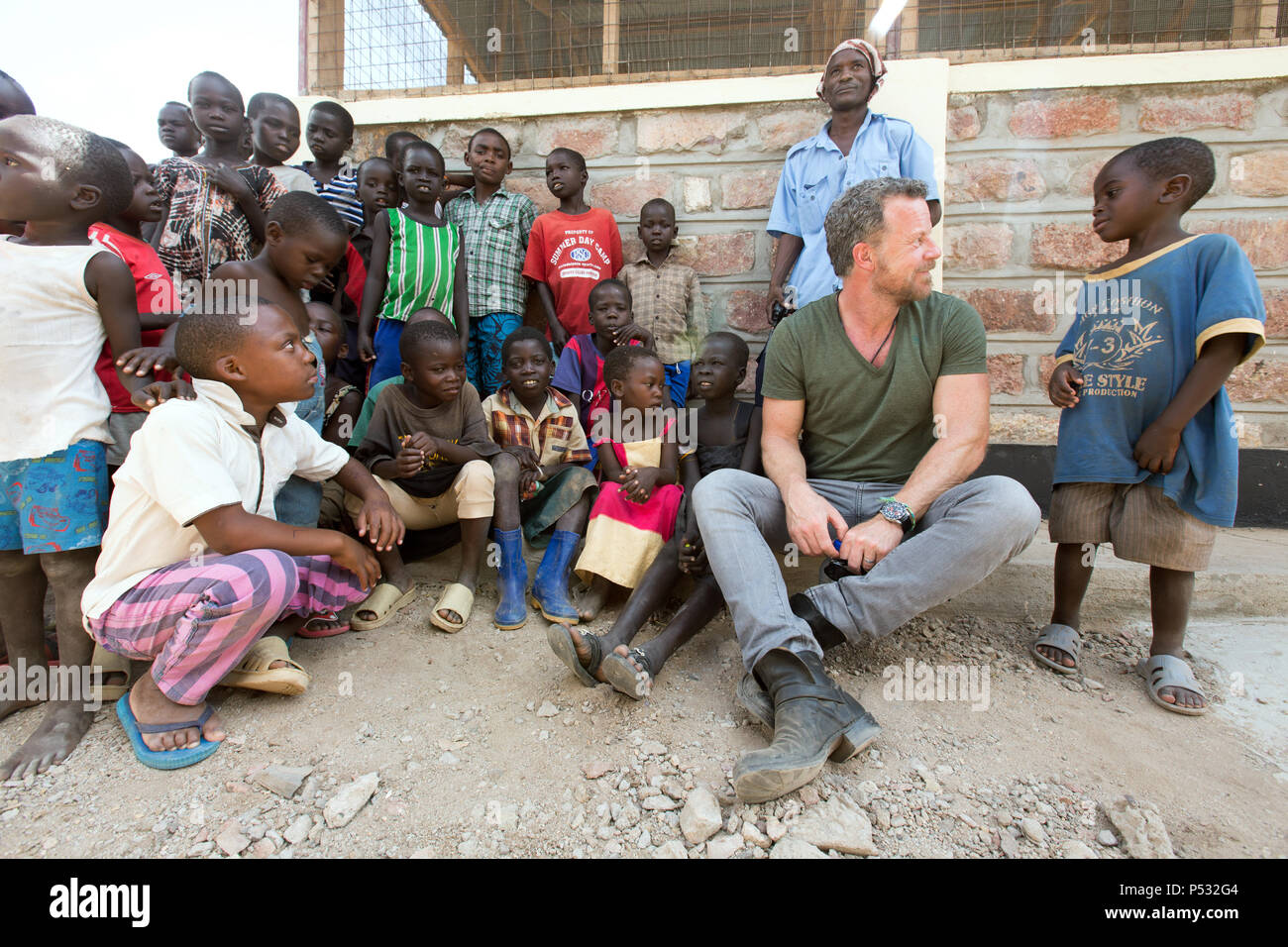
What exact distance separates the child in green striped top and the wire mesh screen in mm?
1064

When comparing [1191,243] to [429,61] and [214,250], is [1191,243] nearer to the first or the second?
[214,250]

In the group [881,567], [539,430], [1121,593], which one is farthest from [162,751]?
[1121,593]

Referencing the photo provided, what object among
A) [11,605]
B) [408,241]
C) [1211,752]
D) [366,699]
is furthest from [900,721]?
[408,241]

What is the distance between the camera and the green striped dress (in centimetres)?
346

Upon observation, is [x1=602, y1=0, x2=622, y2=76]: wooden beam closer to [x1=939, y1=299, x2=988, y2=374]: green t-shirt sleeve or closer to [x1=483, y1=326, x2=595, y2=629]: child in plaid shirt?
[x1=483, y1=326, x2=595, y2=629]: child in plaid shirt

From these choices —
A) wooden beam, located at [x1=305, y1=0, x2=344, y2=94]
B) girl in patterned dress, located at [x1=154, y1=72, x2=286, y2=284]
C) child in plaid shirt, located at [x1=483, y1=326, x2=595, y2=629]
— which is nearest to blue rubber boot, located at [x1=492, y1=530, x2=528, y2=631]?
child in plaid shirt, located at [x1=483, y1=326, x2=595, y2=629]

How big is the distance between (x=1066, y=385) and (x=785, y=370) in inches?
35.4

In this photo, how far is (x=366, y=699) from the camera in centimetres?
198

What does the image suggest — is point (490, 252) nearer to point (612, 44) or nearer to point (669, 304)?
point (669, 304)

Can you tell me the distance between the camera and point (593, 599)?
261cm

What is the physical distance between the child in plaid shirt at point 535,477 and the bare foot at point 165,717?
0.95 metres

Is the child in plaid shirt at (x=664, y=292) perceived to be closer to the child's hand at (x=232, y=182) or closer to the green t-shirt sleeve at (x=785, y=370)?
the green t-shirt sleeve at (x=785, y=370)

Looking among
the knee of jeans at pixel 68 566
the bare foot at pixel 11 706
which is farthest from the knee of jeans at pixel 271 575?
the bare foot at pixel 11 706
